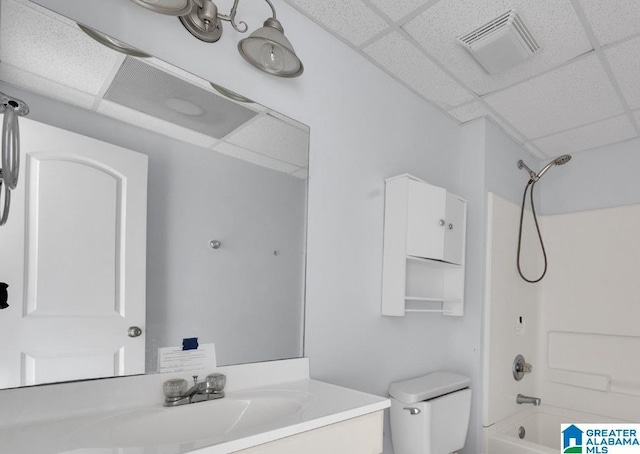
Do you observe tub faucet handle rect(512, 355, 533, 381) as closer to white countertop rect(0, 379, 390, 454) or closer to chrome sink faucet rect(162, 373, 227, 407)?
white countertop rect(0, 379, 390, 454)

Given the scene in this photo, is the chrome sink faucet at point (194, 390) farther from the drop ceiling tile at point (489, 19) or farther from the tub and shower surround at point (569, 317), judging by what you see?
the tub and shower surround at point (569, 317)

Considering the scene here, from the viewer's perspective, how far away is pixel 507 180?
2.52 meters

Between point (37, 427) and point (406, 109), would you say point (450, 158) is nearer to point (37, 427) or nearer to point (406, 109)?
point (406, 109)

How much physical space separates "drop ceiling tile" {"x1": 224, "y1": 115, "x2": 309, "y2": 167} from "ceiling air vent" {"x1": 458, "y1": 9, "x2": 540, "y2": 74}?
82 centimetres

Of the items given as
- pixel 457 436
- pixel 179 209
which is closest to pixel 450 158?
pixel 457 436

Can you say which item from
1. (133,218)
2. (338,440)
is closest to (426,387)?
(338,440)

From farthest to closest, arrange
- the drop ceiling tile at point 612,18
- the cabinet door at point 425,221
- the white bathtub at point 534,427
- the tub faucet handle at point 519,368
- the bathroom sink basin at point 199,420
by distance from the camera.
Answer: the tub faucet handle at point 519,368, the white bathtub at point 534,427, the cabinet door at point 425,221, the drop ceiling tile at point 612,18, the bathroom sink basin at point 199,420

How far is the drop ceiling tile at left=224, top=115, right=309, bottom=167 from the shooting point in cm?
134

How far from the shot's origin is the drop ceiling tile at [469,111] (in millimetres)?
2201

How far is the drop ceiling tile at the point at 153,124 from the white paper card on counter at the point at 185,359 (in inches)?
24.0

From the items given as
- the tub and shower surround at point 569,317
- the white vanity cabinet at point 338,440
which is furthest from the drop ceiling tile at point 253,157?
the tub and shower surround at point 569,317

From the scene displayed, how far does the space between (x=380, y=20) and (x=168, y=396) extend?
1513mm

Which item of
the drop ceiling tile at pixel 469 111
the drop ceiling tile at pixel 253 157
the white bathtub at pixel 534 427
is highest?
the drop ceiling tile at pixel 469 111

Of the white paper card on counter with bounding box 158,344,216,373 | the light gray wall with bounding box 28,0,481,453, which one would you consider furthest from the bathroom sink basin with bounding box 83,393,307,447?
the light gray wall with bounding box 28,0,481,453
